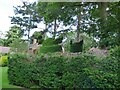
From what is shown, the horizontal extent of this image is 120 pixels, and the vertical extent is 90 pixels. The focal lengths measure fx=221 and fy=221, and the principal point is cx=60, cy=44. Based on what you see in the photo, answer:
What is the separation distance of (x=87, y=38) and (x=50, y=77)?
281cm

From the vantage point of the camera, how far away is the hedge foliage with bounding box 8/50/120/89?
3.75 metres

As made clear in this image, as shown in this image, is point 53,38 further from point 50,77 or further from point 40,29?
point 50,77

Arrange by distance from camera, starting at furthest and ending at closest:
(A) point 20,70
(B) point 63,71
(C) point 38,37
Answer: (C) point 38,37 < (A) point 20,70 < (B) point 63,71

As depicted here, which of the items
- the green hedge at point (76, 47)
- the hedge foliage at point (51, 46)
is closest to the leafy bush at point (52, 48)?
the hedge foliage at point (51, 46)

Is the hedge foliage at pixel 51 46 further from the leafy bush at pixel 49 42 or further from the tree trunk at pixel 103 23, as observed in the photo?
the tree trunk at pixel 103 23

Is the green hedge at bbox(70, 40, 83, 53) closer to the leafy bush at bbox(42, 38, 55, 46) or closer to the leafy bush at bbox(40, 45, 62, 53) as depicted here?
the leafy bush at bbox(40, 45, 62, 53)

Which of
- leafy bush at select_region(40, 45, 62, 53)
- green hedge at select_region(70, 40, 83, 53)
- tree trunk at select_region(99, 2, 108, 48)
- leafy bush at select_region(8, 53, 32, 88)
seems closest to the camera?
tree trunk at select_region(99, 2, 108, 48)

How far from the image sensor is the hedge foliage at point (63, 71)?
148 inches

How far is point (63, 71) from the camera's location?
168 inches

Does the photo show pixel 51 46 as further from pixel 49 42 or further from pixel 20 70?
pixel 20 70

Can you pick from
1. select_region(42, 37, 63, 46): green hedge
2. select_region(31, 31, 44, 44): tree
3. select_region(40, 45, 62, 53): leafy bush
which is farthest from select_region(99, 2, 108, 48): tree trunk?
select_region(31, 31, 44, 44): tree

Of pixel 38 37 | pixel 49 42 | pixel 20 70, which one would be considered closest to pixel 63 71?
pixel 20 70

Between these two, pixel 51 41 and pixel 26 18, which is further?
pixel 26 18

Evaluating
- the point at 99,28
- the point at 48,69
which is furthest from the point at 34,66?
the point at 99,28
